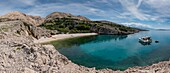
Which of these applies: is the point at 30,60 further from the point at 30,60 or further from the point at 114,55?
the point at 114,55

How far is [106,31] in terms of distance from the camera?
16800 centimetres

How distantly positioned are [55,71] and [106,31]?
149923 millimetres

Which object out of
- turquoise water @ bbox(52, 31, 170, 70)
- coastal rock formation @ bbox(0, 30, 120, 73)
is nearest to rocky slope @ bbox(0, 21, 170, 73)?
coastal rock formation @ bbox(0, 30, 120, 73)

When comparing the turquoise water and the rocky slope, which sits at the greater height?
the rocky slope

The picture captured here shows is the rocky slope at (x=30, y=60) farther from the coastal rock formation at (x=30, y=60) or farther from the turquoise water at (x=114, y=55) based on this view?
the turquoise water at (x=114, y=55)

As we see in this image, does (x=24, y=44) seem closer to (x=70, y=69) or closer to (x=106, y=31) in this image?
(x=70, y=69)

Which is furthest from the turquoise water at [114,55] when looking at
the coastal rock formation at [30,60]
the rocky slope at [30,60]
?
the coastal rock formation at [30,60]

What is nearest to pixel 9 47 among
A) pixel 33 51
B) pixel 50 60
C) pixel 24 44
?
pixel 24 44

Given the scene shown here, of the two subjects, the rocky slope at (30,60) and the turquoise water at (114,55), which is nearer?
the rocky slope at (30,60)

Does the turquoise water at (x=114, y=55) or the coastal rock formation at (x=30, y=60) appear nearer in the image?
the coastal rock formation at (x=30, y=60)

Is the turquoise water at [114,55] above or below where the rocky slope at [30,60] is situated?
below

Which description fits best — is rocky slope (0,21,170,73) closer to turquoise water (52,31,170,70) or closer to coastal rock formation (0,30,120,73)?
coastal rock formation (0,30,120,73)

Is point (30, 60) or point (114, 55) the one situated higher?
point (30, 60)

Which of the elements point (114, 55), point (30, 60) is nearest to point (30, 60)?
point (30, 60)
